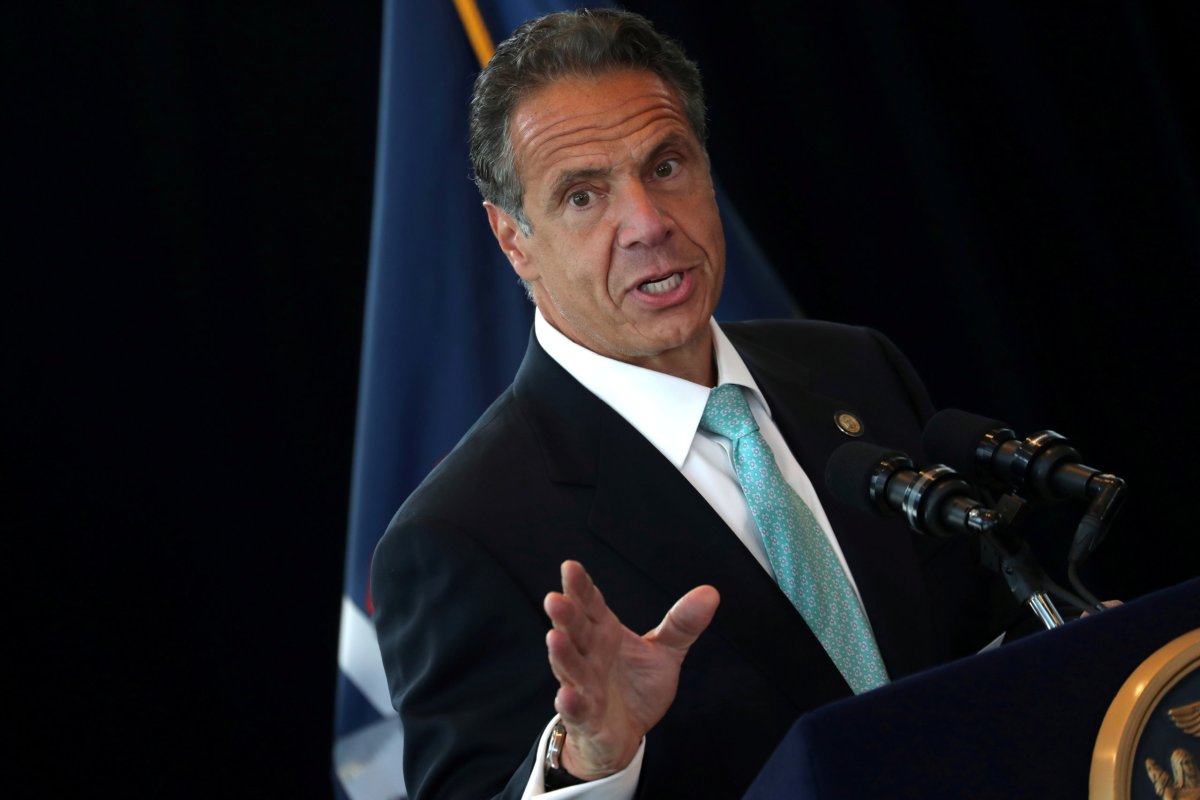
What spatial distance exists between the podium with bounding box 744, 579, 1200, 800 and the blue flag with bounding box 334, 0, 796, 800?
153 centimetres

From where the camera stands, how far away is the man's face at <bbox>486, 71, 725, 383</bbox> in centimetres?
161

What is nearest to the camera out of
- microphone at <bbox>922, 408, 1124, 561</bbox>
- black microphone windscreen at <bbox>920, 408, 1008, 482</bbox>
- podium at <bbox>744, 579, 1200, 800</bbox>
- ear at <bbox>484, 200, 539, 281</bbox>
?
podium at <bbox>744, 579, 1200, 800</bbox>

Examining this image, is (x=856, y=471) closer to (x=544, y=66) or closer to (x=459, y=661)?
(x=459, y=661)

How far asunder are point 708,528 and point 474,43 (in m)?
1.36

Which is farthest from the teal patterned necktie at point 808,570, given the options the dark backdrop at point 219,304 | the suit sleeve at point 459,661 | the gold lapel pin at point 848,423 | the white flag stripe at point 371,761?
the dark backdrop at point 219,304

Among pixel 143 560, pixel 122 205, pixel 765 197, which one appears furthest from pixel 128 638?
pixel 765 197

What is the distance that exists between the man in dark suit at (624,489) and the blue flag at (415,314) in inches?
25.1

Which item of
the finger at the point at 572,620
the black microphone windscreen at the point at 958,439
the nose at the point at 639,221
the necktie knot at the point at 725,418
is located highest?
the nose at the point at 639,221

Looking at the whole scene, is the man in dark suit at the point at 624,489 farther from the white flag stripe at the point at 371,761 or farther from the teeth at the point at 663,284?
the white flag stripe at the point at 371,761

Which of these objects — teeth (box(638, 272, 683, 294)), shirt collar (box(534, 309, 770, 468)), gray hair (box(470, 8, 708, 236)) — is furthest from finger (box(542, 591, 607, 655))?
gray hair (box(470, 8, 708, 236))

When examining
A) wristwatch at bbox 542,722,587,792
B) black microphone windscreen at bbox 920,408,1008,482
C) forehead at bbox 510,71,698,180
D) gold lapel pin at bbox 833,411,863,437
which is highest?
forehead at bbox 510,71,698,180

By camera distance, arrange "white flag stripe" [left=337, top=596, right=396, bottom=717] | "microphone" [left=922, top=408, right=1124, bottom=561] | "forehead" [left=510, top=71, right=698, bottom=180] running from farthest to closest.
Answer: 1. "white flag stripe" [left=337, top=596, right=396, bottom=717]
2. "forehead" [left=510, top=71, right=698, bottom=180]
3. "microphone" [left=922, top=408, right=1124, bottom=561]

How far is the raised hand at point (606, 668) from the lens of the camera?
103cm

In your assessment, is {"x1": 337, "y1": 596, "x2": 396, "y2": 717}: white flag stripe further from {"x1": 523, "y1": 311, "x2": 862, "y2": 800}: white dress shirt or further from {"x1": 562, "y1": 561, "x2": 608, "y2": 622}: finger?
{"x1": 562, "y1": 561, "x2": 608, "y2": 622}: finger
